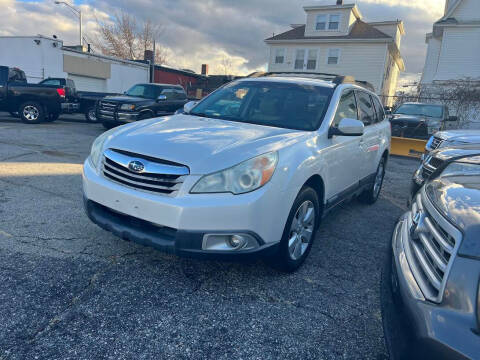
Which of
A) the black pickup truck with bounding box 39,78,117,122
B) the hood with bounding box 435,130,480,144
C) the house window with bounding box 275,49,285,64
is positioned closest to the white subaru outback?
the hood with bounding box 435,130,480,144

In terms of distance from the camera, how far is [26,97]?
41.1 feet

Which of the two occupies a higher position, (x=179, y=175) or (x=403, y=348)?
(x=179, y=175)

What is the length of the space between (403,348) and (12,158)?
7.40m

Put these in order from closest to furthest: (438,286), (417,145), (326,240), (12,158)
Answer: (438,286), (326,240), (12,158), (417,145)

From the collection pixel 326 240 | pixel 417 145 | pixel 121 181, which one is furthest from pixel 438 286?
pixel 417 145

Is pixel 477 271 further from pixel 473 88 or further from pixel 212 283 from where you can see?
pixel 473 88

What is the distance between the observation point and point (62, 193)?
4910mm

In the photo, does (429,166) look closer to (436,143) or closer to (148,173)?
(436,143)

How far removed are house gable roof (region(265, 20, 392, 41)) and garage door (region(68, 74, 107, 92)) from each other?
1346 centimetres

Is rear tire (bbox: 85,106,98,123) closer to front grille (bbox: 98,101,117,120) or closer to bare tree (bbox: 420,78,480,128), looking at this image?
front grille (bbox: 98,101,117,120)

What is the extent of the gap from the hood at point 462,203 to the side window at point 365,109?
2.38m

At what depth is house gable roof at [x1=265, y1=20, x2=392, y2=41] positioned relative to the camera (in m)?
25.5

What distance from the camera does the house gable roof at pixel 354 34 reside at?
83.7 feet

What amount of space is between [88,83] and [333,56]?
17.7 meters
